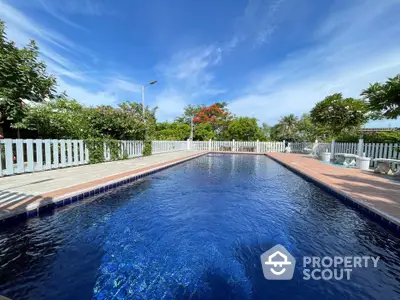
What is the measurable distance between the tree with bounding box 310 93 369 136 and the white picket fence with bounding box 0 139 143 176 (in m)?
14.2

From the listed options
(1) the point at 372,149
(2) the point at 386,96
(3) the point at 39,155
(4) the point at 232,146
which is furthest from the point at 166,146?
(2) the point at 386,96

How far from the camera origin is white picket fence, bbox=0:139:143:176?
4.98 meters

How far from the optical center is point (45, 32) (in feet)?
27.3

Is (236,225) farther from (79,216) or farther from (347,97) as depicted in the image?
(347,97)

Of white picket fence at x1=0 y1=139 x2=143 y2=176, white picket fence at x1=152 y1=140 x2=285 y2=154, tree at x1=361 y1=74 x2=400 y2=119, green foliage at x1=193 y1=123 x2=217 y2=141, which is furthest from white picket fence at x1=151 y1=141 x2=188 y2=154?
tree at x1=361 y1=74 x2=400 y2=119

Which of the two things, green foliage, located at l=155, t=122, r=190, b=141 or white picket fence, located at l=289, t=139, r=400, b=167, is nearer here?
white picket fence, located at l=289, t=139, r=400, b=167

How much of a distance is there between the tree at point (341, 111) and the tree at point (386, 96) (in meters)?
4.42

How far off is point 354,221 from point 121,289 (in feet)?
12.6

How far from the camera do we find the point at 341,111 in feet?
37.5

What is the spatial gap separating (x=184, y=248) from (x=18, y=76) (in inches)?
306

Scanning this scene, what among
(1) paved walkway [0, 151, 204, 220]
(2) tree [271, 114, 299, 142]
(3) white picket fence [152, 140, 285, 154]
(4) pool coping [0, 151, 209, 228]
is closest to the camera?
(4) pool coping [0, 151, 209, 228]

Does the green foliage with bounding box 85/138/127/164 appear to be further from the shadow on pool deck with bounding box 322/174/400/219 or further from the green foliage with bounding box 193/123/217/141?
the green foliage with bounding box 193/123/217/141

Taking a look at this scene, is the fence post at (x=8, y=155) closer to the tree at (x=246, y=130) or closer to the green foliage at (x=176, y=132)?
the green foliage at (x=176, y=132)

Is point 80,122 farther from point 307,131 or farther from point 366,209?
point 307,131
